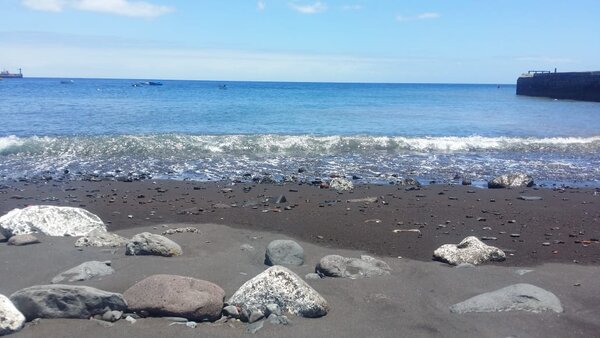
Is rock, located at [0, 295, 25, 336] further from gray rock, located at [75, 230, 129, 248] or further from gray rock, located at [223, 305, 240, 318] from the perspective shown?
gray rock, located at [75, 230, 129, 248]

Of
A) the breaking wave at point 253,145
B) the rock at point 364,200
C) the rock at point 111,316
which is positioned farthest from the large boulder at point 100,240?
the breaking wave at point 253,145

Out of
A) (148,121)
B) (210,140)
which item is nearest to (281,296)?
(210,140)

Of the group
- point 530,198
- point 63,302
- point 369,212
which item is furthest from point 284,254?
point 530,198

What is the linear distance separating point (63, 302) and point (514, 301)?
4253 millimetres

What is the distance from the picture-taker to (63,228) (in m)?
8.05

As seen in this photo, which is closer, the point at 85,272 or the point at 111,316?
the point at 111,316

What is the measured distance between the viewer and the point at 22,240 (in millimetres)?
7445

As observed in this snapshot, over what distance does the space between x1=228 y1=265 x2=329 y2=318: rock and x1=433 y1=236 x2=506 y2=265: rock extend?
94.5 inches

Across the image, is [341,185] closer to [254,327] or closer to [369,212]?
Result: [369,212]

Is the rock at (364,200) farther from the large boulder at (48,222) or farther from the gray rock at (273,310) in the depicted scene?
the gray rock at (273,310)

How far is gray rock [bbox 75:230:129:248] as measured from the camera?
7449 mm

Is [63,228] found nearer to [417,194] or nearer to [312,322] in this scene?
[312,322]

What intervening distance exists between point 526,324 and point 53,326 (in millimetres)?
4222

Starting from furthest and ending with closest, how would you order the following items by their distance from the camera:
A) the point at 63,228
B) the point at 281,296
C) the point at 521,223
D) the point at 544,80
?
the point at 544,80 → the point at 521,223 → the point at 63,228 → the point at 281,296
